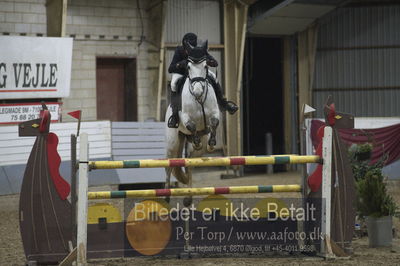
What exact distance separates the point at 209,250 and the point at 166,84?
7712 mm

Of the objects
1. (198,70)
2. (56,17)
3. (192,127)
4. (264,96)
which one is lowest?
(192,127)

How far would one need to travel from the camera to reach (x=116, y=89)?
1441 centimetres

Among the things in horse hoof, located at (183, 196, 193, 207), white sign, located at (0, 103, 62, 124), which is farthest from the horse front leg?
white sign, located at (0, 103, 62, 124)

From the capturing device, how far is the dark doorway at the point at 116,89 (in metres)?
14.2

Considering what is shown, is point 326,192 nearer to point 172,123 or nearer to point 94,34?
point 172,123

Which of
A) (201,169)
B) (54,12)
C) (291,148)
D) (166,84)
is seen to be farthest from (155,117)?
(291,148)

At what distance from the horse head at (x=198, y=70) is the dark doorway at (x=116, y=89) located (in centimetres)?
706

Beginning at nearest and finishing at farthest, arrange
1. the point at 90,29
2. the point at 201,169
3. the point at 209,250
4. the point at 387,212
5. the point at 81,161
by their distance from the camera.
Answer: the point at 81,161
the point at 209,250
the point at 387,212
the point at 90,29
the point at 201,169

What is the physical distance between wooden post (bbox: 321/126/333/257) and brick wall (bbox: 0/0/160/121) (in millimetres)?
7347

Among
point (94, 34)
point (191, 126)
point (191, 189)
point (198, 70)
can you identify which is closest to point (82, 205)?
point (191, 189)

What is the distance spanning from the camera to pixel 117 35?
14.0 metres

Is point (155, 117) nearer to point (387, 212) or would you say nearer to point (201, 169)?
point (201, 169)

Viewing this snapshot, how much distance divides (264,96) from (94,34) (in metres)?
5.31

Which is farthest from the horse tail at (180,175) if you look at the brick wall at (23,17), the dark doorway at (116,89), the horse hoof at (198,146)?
the dark doorway at (116,89)
